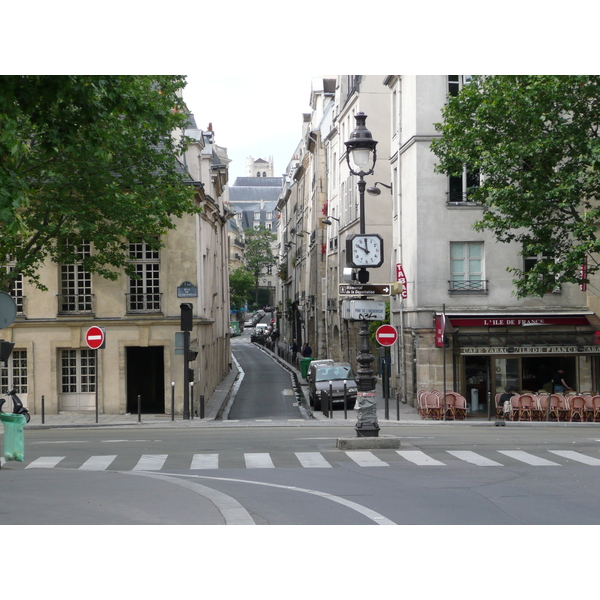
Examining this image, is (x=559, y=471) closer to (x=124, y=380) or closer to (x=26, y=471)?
(x=26, y=471)

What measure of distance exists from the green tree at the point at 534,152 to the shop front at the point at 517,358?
159 inches

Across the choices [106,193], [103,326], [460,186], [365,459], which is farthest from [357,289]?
[103,326]

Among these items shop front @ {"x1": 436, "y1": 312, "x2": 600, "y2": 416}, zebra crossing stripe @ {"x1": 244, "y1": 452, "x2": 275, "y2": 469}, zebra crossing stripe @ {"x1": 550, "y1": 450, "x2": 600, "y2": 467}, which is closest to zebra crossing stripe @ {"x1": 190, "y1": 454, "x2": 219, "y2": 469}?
zebra crossing stripe @ {"x1": 244, "y1": 452, "x2": 275, "y2": 469}

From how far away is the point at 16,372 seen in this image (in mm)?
31500

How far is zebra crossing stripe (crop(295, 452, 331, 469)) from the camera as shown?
15.6 meters

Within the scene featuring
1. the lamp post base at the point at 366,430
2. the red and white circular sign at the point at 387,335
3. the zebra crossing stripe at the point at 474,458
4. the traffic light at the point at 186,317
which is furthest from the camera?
the traffic light at the point at 186,317

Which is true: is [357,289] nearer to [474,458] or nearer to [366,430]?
[366,430]

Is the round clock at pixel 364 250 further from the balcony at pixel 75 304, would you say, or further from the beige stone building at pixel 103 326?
the balcony at pixel 75 304

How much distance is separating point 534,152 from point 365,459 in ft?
40.2

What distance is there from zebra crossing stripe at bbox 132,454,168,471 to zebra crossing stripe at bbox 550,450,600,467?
7.50m

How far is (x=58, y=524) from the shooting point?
30.3ft

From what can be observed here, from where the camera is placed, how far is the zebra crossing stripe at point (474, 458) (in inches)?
605

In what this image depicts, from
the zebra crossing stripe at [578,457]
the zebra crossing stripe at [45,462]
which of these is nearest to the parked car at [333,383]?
the zebra crossing stripe at [578,457]

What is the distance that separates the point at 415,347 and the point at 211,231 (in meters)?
14.8
